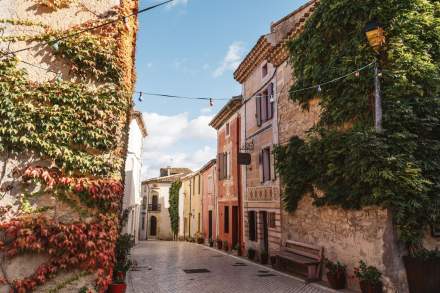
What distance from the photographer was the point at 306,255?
1070 centimetres

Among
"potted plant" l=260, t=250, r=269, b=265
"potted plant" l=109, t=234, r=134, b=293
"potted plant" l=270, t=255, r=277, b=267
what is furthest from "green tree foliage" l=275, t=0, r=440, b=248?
"potted plant" l=109, t=234, r=134, b=293

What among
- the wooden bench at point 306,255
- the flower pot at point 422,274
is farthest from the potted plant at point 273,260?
the flower pot at point 422,274

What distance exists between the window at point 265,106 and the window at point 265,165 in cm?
141

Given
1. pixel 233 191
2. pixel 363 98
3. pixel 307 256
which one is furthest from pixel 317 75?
pixel 233 191

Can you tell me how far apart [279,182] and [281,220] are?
143cm

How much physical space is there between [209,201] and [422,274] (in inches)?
727

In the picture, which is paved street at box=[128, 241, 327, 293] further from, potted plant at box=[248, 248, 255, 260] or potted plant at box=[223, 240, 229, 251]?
potted plant at box=[223, 240, 229, 251]

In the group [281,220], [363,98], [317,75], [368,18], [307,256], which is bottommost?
[307,256]

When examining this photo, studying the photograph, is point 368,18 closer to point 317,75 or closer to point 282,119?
point 317,75

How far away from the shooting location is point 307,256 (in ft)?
34.9

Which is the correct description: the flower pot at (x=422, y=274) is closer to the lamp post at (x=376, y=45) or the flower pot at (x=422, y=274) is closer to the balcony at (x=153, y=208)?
the lamp post at (x=376, y=45)

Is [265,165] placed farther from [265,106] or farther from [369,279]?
[369,279]

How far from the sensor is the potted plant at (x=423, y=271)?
7352 mm

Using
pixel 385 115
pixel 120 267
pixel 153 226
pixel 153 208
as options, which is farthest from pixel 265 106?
pixel 153 226
